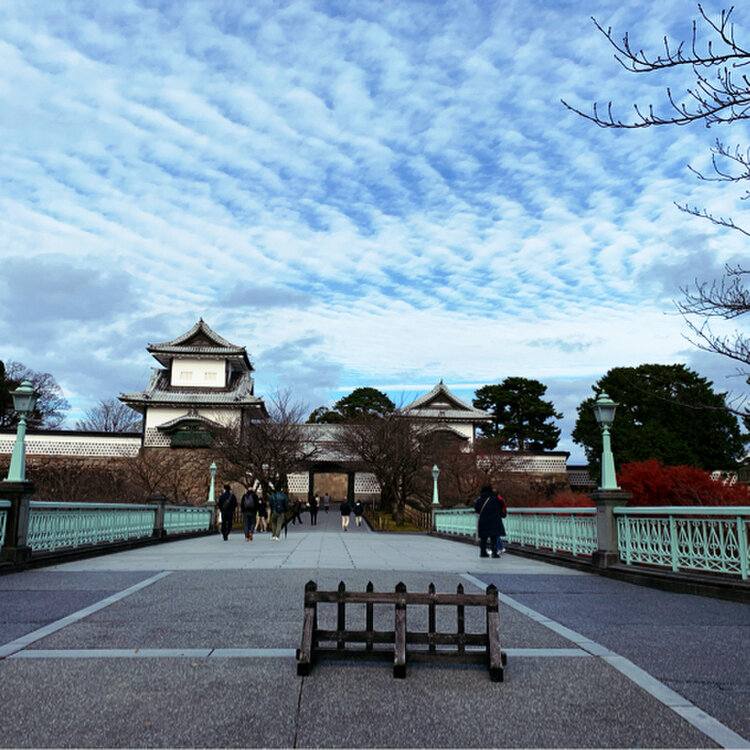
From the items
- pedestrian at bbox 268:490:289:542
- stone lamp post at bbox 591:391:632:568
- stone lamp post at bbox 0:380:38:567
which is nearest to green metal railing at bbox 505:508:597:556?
stone lamp post at bbox 591:391:632:568

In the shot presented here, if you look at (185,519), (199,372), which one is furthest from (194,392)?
(185,519)

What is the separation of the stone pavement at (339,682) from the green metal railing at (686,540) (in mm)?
974

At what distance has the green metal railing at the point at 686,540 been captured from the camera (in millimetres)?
8203

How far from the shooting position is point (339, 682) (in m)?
4.12

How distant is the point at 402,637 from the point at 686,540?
21.9ft

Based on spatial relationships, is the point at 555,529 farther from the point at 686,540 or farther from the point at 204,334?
the point at 204,334

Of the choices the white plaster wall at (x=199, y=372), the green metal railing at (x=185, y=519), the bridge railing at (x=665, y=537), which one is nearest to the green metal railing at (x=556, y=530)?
the bridge railing at (x=665, y=537)

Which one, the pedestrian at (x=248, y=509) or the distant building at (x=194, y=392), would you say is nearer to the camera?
the pedestrian at (x=248, y=509)

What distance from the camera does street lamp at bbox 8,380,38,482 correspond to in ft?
36.8

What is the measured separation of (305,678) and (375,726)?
89 cm

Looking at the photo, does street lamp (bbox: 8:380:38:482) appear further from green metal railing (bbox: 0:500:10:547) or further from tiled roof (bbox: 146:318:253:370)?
tiled roof (bbox: 146:318:253:370)

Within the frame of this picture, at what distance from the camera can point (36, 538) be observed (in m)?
11.7

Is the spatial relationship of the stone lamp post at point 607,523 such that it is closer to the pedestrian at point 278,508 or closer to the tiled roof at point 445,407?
the pedestrian at point 278,508

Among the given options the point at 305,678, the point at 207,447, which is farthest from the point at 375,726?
the point at 207,447
